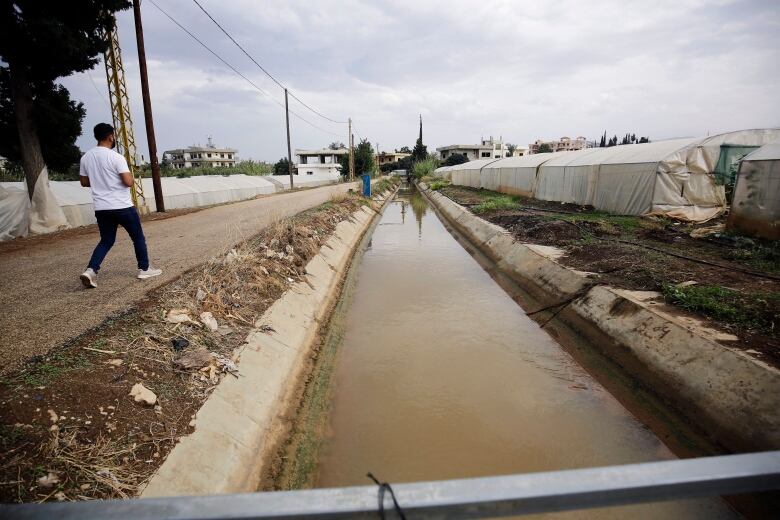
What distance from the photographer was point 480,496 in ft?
3.13

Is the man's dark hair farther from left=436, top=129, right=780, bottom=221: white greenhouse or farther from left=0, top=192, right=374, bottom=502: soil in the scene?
left=436, top=129, right=780, bottom=221: white greenhouse

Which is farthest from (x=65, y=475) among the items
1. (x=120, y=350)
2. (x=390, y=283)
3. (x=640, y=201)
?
(x=640, y=201)

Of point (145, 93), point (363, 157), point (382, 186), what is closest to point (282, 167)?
point (363, 157)

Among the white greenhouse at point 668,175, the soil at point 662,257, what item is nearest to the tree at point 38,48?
the soil at point 662,257

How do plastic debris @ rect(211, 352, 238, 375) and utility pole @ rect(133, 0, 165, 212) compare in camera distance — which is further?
utility pole @ rect(133, 0, 165, 212)

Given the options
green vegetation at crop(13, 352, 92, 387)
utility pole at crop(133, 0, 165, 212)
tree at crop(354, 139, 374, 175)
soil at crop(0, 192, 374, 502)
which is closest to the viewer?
soil at crop(0, 192, 374, 502)

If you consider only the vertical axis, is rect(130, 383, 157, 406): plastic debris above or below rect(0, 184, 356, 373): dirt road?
below

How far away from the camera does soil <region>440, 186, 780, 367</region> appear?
423cm

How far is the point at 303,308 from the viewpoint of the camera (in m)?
5.96

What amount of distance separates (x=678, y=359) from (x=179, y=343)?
5.22 meters

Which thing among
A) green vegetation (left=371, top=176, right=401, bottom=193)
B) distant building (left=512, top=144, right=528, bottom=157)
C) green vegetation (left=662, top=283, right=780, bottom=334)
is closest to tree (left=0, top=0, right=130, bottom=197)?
green vegetation (left=662, top=283, right=780, bottom=334)

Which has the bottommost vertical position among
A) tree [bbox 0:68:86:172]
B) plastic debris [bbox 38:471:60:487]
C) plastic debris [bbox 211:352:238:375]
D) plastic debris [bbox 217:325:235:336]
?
plastic debris [bbox 211:352:238:375]

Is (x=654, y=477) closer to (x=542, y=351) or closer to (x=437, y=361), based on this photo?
(x=437, y=361)

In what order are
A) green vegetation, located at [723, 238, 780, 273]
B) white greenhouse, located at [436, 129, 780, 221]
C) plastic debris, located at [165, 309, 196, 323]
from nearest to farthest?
1. plastic debris, located at [165, 309, 196, 323]
2. green vegetation, located at [723, 238, 780, 273]
3. white greenhouse, located at [436, 129, 780, 221]
